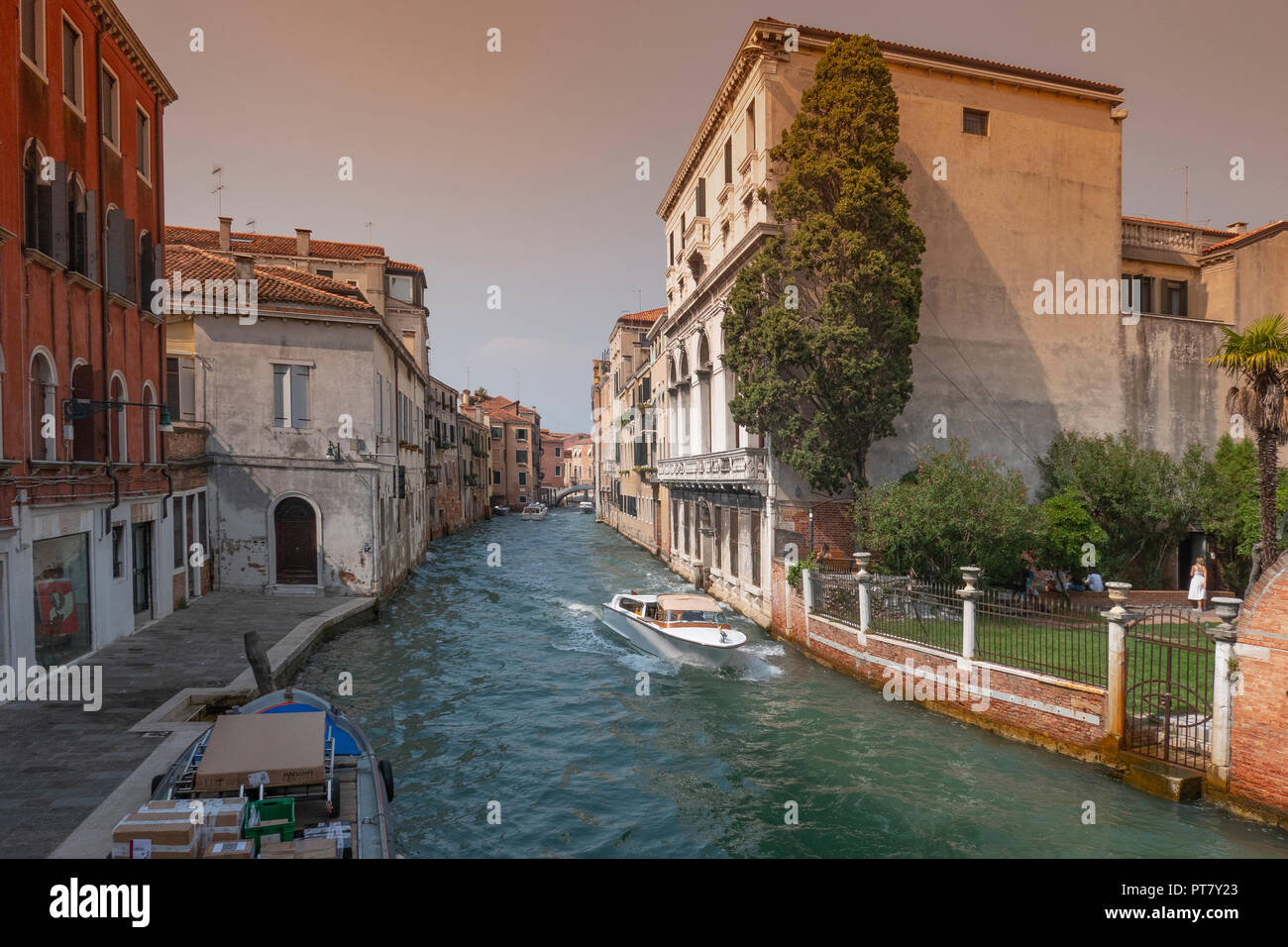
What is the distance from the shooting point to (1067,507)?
698 inches

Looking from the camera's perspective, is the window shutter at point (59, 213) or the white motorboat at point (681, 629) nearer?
the window shutter at point (59, 213)

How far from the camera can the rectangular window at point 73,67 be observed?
12688 millimetres

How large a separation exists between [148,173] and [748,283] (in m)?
13.4

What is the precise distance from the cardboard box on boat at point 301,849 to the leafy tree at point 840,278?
518 inches

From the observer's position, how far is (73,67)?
12.9 metres

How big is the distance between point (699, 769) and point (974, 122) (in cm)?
1863

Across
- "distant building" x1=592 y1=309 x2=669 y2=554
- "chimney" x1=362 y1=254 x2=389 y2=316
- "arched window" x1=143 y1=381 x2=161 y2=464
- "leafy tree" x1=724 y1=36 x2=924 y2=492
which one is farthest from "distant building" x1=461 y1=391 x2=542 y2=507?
"leafy tree" x1=724 y1=36 x2=924 y2=492

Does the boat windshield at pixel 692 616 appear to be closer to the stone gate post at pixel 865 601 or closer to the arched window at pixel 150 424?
the stone gate post at pixel 865 601

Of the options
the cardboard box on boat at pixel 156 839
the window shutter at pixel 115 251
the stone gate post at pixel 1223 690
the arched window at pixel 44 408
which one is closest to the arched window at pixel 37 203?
the arched window at pixel 44 408

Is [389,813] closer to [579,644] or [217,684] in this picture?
[217,684]

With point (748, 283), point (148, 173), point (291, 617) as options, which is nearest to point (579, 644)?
point (291, 617)

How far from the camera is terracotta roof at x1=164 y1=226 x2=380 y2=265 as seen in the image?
31.2 m

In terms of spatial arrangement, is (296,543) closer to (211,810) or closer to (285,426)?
(285,426)

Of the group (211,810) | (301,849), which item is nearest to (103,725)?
(211,810)
